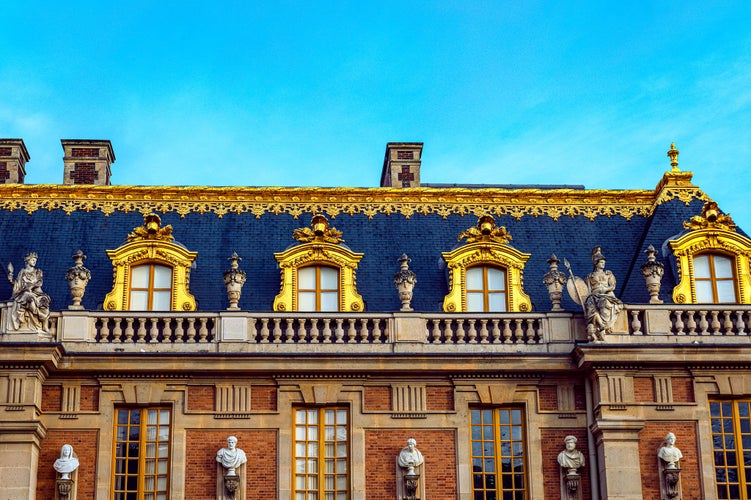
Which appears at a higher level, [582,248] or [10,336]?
[582,248]

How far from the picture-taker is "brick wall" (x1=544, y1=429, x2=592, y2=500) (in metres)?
30.3

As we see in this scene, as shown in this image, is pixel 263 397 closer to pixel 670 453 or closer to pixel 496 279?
pixel 496 279

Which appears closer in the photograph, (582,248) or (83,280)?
(83,280)

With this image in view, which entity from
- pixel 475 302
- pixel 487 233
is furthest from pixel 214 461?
pixel 487 233

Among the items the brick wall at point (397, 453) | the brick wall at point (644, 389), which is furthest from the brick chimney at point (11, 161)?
the brick wall at point (644, 389)

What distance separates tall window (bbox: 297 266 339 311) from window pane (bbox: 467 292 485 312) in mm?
2876

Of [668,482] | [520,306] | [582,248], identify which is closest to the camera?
[668,482]

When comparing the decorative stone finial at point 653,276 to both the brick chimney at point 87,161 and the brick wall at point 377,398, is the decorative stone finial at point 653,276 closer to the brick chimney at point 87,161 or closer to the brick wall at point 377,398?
the brick wall at point 377,398

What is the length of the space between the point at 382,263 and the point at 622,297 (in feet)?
17.7

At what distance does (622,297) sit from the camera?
1293 inches

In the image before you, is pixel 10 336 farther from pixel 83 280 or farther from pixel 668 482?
pixel 668 482

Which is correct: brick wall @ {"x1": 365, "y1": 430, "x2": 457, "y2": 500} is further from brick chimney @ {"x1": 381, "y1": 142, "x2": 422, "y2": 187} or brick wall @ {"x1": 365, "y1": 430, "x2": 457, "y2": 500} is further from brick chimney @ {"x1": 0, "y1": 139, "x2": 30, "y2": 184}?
brick chimney @ {"x1": 0, "y1": 139, "x2": 30, "y2": 184}

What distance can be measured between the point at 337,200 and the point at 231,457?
8.17m

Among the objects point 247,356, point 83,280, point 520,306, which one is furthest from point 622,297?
point 83,280
